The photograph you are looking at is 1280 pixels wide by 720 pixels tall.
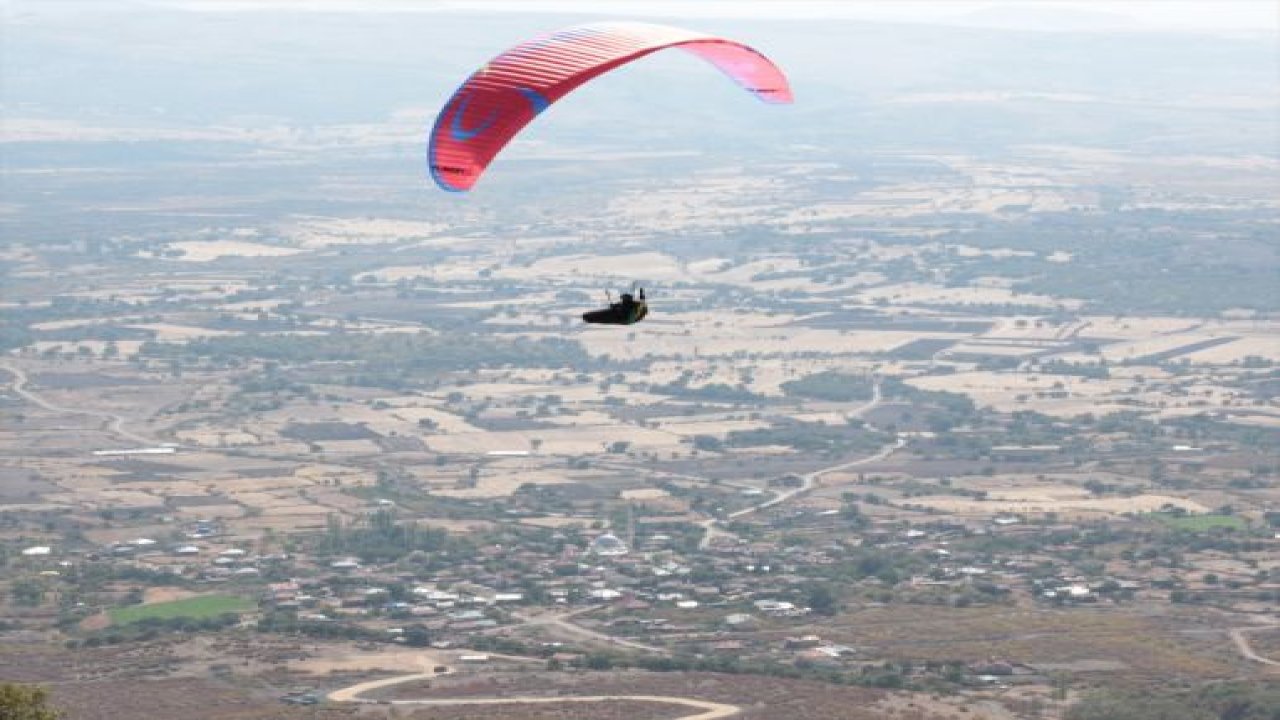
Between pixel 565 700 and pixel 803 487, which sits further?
pixel 803 487

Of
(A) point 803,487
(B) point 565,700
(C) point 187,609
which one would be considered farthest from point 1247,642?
(A) point 803,487

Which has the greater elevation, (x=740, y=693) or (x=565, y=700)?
(x=565, y=700)

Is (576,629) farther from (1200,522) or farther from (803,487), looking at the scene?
(803,487)

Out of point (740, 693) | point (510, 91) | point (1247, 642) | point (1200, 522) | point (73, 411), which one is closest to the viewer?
point (510, 91)

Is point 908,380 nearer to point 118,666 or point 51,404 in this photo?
point 51,404

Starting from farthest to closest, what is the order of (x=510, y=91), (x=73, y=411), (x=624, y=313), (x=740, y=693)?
(x=73, y=411) → (x=740, y=693) → (x=624, y=313) → (x=510, y=91)

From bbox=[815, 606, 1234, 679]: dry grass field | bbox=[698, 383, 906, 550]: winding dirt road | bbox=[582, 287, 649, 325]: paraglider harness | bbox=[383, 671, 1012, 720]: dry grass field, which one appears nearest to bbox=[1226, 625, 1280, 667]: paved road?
bbox=[815, 606, 1234, 679]: dry grass field

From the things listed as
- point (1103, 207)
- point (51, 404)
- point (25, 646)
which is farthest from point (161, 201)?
point (25, 646)
